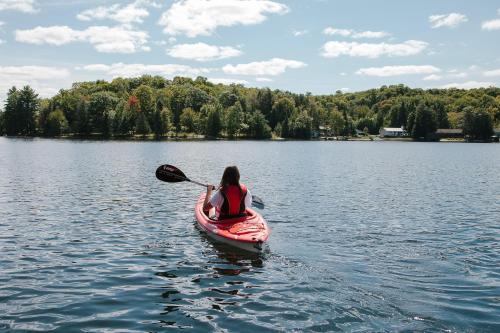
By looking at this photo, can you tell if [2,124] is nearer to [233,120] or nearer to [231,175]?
[233,120]

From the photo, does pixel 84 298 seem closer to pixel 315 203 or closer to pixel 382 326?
pixel 382 326

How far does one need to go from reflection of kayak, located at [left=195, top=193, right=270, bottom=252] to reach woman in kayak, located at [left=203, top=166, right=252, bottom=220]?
26cm

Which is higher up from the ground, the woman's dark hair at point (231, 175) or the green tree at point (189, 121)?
the green tree at point (189, 121)

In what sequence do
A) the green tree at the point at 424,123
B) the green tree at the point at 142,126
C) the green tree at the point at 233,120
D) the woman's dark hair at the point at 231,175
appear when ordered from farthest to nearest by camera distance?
1. the green tree at the point at 424,123
2. the green tree at the point at 233,120
3. the green tree at the point at 142,126
4. the woman's dark hair at the point at 231,175

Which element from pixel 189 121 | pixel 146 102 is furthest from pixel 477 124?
pixel 146 102

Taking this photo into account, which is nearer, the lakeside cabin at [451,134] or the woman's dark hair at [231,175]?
the woman's dark hair at [231,175]

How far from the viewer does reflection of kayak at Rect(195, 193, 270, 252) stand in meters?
14.3

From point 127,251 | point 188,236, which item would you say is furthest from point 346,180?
point 127,251

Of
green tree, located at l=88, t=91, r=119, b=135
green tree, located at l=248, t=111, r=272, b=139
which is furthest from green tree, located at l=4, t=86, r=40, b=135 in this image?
green tree, located at l=248, t=111, r=272, b=139

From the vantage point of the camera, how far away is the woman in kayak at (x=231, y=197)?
50.7ft

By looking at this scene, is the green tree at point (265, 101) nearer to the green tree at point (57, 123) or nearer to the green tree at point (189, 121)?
the green tree at point (189, 121)

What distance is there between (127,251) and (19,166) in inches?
1445

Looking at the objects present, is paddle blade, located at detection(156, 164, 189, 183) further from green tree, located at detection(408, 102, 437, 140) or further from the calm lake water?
green tree, located at detection(408, 102, 437, 140)

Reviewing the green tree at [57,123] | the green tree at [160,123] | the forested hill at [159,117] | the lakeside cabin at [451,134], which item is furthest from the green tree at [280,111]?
the green tree at [57,123]
